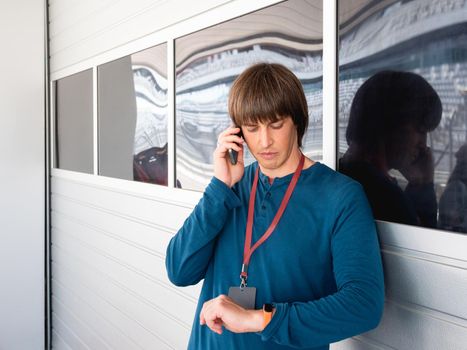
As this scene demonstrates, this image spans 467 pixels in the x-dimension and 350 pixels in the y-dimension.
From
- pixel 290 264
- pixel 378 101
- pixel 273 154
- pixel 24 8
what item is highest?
pixel 24 8

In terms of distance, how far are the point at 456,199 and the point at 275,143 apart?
1.64 feet

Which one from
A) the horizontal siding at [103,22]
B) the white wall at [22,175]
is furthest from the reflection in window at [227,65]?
the white wall at [22,175]

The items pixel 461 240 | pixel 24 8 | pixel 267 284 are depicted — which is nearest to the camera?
pixel 461 240

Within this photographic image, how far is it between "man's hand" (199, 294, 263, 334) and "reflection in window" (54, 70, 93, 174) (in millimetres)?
3105

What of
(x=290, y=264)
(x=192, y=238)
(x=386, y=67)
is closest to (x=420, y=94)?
(x=386, y=67)

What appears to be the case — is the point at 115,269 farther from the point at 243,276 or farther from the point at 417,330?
the point at 417,330

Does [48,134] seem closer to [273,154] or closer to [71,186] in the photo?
[71,186]

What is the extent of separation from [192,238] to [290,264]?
1.05ft

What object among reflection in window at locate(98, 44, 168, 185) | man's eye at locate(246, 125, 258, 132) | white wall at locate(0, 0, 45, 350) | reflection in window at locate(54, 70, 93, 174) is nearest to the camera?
man's eye at locate(246, 125, 258, 132)

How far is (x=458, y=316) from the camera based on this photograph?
1.35 m

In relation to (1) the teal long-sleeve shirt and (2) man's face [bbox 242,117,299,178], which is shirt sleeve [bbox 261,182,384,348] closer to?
(1) the teal long-sleeve shirt

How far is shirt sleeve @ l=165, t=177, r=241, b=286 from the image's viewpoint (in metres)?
1.54

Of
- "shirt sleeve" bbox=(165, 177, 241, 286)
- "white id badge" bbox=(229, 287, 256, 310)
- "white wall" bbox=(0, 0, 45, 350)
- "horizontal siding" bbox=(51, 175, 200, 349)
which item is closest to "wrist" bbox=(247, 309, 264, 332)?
"white id badge" bbox=(229, 287, 256, 310)

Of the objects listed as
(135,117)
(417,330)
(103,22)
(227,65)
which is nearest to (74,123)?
(103,22)
